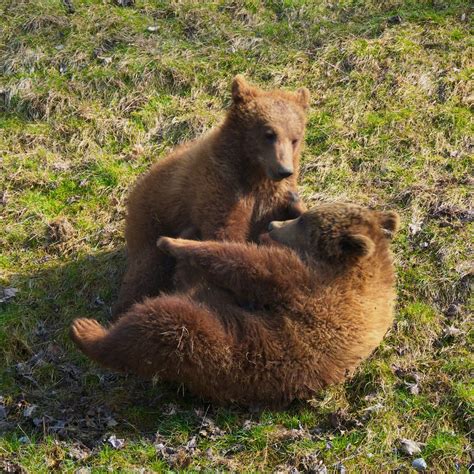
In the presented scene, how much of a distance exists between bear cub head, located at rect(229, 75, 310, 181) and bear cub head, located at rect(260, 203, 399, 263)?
0.53 metres

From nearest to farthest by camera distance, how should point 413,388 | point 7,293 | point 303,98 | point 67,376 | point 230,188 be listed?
1. point 413,388
2. point 67,376
3. point 230,188
4. point 7,293
5. point 303,98

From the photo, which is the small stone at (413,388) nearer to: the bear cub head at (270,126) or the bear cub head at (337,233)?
the bear cub head at (337,233)

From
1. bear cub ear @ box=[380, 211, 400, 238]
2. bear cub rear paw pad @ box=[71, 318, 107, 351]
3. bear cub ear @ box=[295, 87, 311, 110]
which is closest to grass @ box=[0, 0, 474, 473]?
bear cub rear paw pad @ box=[71, 318, 107, 351]

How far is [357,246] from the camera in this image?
256 inches

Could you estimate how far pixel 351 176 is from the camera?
9344 millimetres

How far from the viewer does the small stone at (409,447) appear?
20.6ft

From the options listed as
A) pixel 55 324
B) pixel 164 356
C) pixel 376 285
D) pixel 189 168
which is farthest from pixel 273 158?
pixel 55 324

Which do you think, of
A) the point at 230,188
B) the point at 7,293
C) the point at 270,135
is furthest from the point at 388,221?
the point at 7,293

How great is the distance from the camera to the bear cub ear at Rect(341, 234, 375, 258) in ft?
21.1

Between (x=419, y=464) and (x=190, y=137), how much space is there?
17.8ft

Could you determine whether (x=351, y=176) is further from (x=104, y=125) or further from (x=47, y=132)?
(x=47, y=132)

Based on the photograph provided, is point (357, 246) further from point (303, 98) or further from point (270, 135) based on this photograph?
point (303, 98)

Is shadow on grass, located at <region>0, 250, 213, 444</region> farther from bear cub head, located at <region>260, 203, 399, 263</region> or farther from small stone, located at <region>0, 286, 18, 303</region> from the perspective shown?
bear cub head, located at <region>260, 203, 399, 263</region>

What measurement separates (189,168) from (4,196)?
2.78 metres
